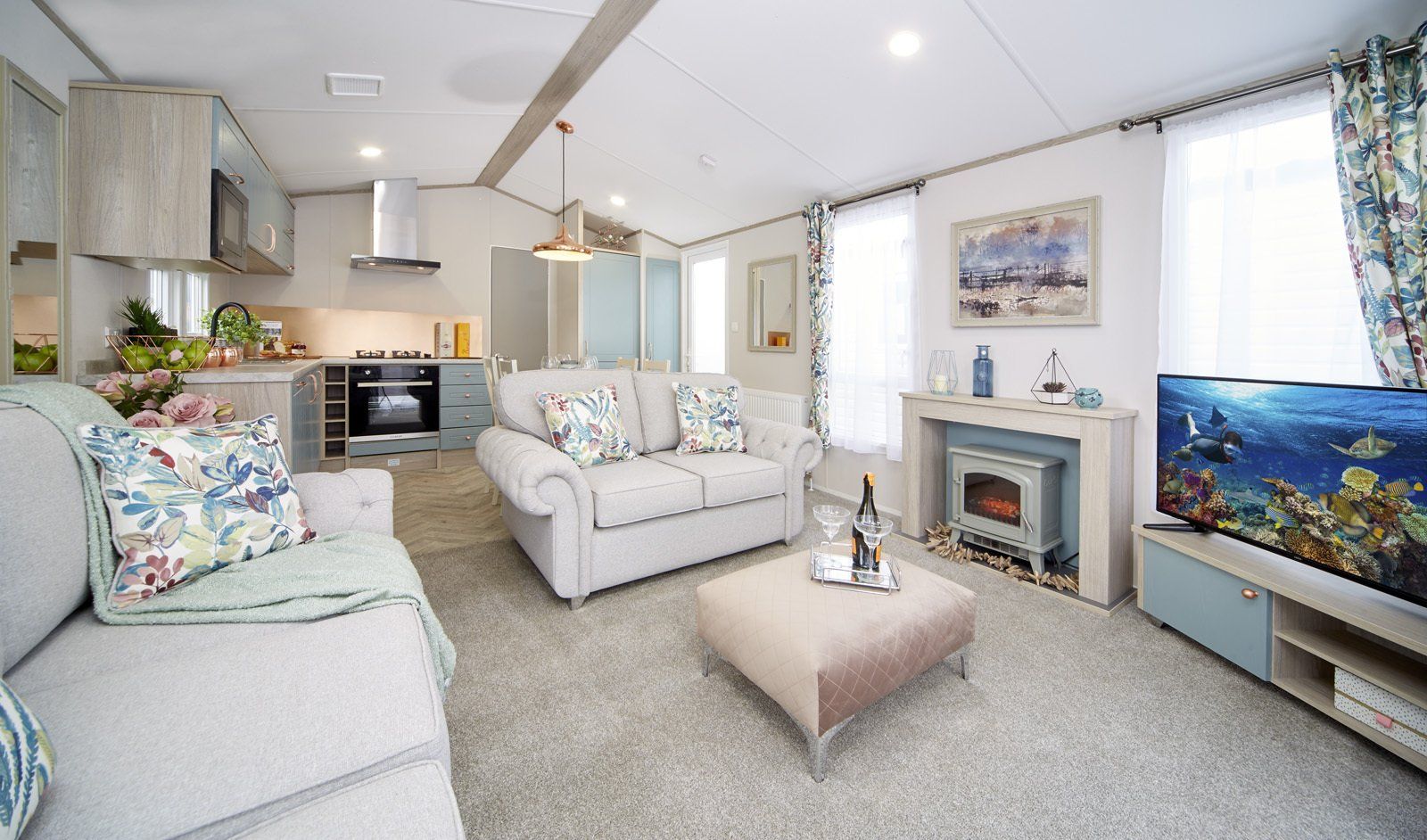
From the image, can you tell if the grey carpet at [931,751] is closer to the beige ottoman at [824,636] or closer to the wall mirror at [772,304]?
the beige ottoman at [824,636]

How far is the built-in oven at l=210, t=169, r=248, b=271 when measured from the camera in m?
2.84

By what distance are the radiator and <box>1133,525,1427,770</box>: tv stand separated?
8.59 feet

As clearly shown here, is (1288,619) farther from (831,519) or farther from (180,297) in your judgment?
(180,297)

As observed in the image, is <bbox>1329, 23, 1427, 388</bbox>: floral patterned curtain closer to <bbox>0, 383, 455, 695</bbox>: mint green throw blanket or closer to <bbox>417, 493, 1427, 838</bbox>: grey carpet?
<bbox>417, 493, 1427, 838</bbox>: grey carpet

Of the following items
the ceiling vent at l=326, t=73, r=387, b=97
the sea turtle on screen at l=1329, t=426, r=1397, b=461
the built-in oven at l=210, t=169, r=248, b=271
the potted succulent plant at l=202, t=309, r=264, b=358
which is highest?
the ceiling vent at l=326, t=73, r=387, b=97

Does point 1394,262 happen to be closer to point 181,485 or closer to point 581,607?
point 581,607

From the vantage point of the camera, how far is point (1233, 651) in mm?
2018

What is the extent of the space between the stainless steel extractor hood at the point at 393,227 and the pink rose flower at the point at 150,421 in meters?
4.22

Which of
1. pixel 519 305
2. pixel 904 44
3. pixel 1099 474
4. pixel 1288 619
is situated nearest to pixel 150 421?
pixel 904 44

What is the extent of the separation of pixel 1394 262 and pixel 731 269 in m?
4.33

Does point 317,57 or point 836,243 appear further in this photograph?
point 836,243

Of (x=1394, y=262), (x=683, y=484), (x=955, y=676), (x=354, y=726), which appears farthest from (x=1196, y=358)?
(x=354, y=726)

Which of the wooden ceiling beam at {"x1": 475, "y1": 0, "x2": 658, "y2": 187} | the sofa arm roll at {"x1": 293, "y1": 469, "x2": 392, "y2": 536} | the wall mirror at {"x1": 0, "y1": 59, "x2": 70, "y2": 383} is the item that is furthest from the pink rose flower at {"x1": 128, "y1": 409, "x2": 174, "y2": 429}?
the wooden ceiling beam at {"x1": 475, "y1": 0, "x2": 658, "y2": 187}

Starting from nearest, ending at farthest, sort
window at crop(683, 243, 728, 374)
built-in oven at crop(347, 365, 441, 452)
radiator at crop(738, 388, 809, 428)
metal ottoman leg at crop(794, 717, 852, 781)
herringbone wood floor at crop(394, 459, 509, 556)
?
1. metal ottoman leg at crop(794, 717, 852, 781)
2. herringbone wood floor at crop(394, 459, 509, 556)
3. radiator at crop(738, 388, 809, 428)
4. built-in oven at crop(347, 365, 441, 452)
5. window at crop(683, 243, 728, 374)
